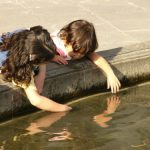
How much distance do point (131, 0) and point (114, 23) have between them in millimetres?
1080

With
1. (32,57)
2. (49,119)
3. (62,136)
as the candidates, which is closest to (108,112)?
(49,119)

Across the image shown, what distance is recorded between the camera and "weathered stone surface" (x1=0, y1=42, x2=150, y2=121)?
4.70 metres

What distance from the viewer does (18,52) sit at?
14.8 ft

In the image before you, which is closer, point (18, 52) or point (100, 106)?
point (18, 52)

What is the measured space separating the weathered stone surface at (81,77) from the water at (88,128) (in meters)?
0.10

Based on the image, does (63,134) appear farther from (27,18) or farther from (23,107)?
(27,18)

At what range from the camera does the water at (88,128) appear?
436 centimetres

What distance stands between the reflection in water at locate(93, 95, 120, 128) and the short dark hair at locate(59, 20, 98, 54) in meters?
0.55

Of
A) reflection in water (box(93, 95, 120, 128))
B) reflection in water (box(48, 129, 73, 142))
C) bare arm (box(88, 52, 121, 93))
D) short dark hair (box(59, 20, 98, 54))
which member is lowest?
reflection in water (box(48, 129, 73, 142))

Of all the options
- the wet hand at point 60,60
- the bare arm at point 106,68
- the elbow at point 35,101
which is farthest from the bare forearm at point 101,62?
the elbow at point 35,101

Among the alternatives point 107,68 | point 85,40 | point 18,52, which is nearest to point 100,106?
point 107,68

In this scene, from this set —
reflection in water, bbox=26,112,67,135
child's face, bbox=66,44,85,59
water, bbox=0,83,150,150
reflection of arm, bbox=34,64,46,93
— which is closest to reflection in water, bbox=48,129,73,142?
water, bbox=0,83,150,150

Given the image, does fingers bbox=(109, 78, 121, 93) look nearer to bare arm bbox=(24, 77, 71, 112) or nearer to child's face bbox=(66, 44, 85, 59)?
child's face bbox=(66, 44, 85, 59)

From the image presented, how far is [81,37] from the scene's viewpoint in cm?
486
